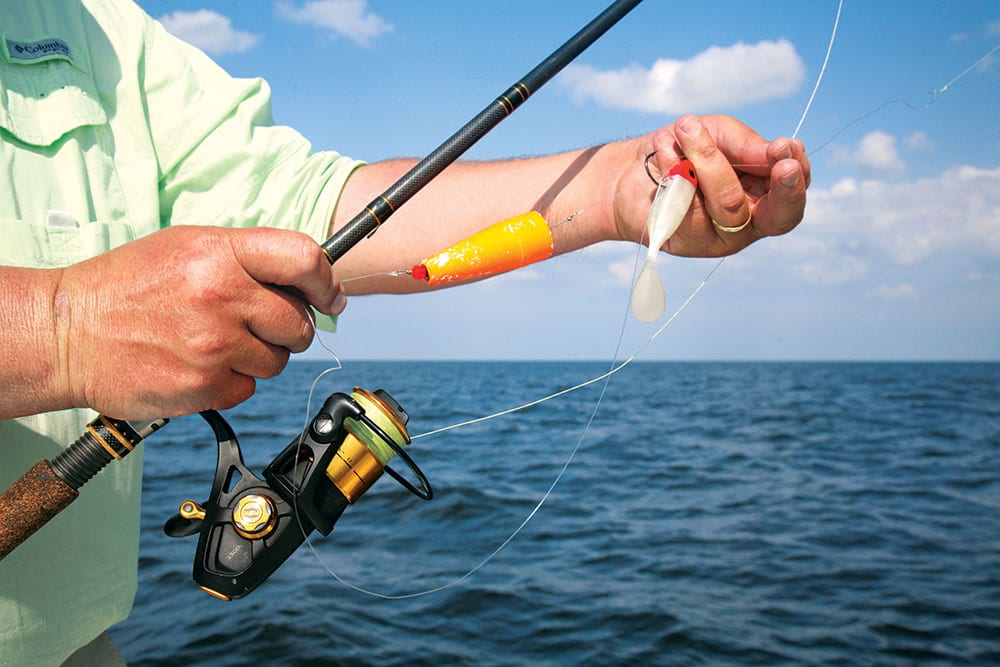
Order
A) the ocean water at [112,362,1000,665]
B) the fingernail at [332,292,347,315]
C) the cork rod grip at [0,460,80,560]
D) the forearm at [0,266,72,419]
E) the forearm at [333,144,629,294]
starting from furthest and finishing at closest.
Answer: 1. the ocean water at [112,362,1000,665]
2. the forearm at [333,144,629,294]
3. the fingernail at [332,292,347,315]
4. the cork rod grip at [0,460,80,560]
5. the forearm at [0,266,72,419]

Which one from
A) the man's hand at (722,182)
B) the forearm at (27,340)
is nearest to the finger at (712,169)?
the man's hand at (722,182)

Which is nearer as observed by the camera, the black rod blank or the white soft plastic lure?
the black rod blank

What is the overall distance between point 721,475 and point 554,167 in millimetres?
9433

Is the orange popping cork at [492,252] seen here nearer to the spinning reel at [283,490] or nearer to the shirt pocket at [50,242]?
the spinning reel at [283,490]

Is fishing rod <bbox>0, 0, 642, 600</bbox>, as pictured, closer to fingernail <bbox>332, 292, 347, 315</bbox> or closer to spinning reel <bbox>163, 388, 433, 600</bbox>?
spinning reel <bbox>163, 388, 433, 600</bbox>

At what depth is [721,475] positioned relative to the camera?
10680mm

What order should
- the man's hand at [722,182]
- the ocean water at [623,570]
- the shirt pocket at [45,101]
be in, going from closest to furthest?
the shirt pocket at [45,101] < the man's hand at [722,182] < the ocean water at [623,570]

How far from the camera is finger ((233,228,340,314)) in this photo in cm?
121

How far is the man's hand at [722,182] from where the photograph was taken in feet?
5.57

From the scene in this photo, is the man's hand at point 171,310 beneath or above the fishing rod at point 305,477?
above

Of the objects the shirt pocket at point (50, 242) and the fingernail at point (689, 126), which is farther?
the fingernail at point (689, 126)

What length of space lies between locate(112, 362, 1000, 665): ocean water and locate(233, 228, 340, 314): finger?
146 cm

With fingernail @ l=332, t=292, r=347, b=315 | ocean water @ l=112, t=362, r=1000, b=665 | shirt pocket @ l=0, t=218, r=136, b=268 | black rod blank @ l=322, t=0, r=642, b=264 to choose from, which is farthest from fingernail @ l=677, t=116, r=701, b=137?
ocean water @ l=112, t=362, r=1000, b=665

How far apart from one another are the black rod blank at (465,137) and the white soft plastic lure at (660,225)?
16.0 inches
